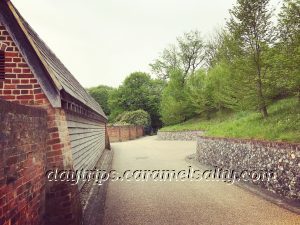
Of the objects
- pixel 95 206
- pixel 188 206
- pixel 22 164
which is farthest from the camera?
pixel 188 206

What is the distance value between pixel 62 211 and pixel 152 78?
59835 millimetres

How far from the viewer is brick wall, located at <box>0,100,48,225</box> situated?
369cm

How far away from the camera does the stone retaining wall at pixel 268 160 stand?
23.8 ft

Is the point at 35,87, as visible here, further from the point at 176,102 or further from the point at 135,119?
the point at 135,119

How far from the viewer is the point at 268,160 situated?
27.6 ft

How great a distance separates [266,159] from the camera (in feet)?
28.0

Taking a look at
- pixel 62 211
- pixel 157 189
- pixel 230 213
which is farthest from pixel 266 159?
pixel 62 211

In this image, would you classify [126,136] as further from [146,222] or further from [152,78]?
[146,222]

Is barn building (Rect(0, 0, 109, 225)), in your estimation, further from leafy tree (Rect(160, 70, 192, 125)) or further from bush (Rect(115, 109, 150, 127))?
bush (Rect(115, 109, 150, 127))

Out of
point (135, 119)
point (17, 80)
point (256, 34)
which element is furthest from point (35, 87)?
point (135, 119)

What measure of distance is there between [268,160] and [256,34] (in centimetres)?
807

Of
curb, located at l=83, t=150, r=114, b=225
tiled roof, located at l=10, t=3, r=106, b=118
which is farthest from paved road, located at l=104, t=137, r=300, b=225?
tiled roof, located at l=10, t=3, r=106, b=118

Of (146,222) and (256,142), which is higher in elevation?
(256,142)

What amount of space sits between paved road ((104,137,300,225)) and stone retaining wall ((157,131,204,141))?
76.7ft
